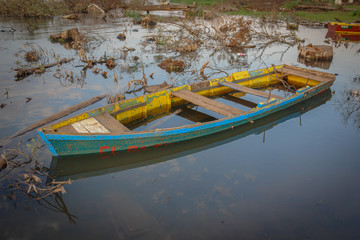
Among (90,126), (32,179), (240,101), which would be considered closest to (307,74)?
(240,101)

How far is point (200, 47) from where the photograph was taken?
1623cm

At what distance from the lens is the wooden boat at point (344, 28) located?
1878 centimetres

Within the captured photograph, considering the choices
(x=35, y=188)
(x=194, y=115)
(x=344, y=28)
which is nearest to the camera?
(x=35, y=188)

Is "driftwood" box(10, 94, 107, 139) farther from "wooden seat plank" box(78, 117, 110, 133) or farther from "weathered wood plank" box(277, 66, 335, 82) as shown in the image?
"weathered wood plank" box(277, 66, 335, 82)

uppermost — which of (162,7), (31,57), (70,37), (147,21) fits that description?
(162,7)

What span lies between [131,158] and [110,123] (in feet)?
3.05

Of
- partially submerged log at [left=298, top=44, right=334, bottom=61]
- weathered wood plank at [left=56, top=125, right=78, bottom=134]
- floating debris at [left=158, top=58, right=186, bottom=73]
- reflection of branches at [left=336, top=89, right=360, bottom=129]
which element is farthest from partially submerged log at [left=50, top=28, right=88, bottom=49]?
reflection of branches at [left=336, top=89, right=360, bottom=129]

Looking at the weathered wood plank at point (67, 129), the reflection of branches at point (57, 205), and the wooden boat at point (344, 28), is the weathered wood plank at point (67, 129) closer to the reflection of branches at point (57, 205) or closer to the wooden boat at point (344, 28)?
the reflection of branches at point (57, 205)

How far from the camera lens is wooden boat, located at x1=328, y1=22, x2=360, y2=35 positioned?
18.8 m

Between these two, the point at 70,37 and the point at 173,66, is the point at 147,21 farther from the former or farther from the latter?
the point at 173,66

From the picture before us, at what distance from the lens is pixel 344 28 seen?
62.3ft

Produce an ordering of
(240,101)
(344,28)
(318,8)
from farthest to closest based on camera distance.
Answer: (318,8) → (344,28) → (240,101)

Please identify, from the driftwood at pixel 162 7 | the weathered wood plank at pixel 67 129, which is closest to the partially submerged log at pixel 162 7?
the driftwood at pixel 162 7

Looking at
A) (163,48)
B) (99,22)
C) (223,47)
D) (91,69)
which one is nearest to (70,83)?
(91,69)
